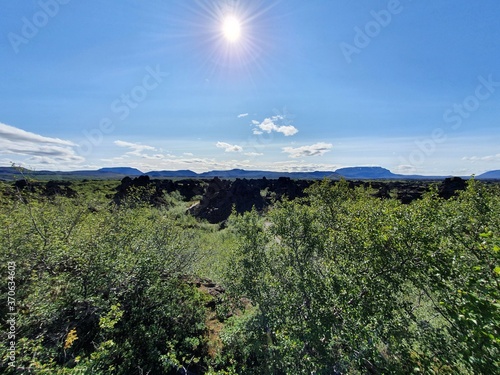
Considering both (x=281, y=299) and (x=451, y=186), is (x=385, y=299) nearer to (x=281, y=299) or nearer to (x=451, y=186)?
(x=281, y=299)

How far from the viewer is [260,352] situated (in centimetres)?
940

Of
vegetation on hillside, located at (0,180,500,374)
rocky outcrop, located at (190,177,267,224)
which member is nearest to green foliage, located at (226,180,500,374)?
vegetation on hillside, located at (0,180,500,374)

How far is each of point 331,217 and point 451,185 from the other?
277ft

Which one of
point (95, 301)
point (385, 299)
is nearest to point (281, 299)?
point (385, 299)

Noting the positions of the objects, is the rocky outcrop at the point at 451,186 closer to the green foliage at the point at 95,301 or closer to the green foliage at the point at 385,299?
the green foliage at the point at 385,299

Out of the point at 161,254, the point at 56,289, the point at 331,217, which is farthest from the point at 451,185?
the point at 56,289

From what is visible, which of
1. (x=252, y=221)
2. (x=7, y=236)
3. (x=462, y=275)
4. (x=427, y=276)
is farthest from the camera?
(x=252, y=221)

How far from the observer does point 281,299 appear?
9.23 meters

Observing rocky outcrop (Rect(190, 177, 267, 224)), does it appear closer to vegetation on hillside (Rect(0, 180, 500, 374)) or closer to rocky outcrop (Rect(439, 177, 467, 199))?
vegetation on hillside (Rect(0, 180, 500, 374))

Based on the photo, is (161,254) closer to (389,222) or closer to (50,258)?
(50,258)

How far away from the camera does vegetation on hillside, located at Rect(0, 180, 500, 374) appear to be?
5.46m

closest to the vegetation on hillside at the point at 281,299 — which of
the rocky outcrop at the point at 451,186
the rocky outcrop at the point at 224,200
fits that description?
the rocky outcrop at the point at 224,200

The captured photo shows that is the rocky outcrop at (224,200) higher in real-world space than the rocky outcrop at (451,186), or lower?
lower

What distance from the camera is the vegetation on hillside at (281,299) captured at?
5.46 metres
